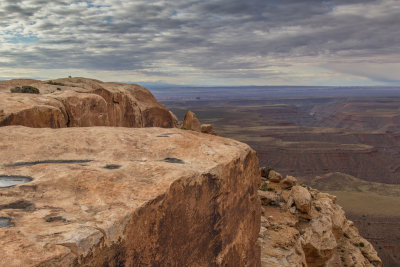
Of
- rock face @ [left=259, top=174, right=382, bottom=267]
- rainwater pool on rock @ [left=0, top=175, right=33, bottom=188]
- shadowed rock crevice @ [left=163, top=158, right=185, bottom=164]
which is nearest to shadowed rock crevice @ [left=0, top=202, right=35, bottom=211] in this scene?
rainwater pool on rock @ [left=0, top=175, right=33, bottom=188]

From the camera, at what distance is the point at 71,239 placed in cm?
527

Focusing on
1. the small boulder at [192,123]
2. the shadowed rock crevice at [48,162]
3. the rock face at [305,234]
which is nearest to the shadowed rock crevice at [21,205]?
the shadowed rock crevice at [48,162]

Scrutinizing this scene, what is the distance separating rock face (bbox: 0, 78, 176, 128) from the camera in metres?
14.8

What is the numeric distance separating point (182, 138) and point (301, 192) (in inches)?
603

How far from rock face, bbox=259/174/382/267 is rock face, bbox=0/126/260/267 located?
5.97 metres

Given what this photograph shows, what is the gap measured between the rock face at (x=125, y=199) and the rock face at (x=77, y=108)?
403 centimetres

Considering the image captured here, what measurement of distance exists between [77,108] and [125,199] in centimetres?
1404

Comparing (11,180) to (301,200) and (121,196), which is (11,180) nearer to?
(121,196)

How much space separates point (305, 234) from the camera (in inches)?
837

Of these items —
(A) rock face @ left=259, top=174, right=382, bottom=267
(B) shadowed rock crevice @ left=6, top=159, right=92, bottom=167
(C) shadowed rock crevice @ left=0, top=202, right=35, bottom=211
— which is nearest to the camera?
(C) shadowed rock crevice @ left=0, top=202, right=35, bottom=211

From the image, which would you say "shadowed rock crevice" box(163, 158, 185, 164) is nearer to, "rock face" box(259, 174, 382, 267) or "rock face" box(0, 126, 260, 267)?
"rock face" box(0, 126, 260, 267)

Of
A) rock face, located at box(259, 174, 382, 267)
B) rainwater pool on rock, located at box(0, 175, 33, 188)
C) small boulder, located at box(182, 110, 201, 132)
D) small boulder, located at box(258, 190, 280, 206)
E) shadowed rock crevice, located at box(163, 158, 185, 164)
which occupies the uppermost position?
shadowed rock crevice, located at box(163, 158, 185, 164)

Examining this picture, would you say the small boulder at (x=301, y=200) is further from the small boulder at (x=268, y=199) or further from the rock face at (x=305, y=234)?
the small boulder at (x=268, y=199)

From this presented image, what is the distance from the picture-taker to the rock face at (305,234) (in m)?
17.8
